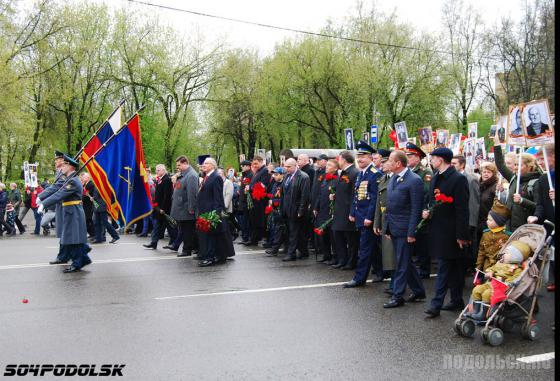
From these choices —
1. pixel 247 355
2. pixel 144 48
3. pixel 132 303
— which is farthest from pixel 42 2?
pixel 247 355

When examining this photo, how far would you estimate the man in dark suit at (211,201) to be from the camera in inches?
460

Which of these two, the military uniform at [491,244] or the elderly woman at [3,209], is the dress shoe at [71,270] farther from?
the elderly woman at [3,209]

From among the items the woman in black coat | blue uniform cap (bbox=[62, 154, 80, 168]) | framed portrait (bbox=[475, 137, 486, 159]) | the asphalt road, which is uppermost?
framed portrait (bbox=[475, 137, 486, 159])

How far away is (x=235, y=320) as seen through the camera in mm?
7188

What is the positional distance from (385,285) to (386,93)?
111 feet

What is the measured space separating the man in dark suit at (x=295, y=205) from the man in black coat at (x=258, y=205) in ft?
5.79

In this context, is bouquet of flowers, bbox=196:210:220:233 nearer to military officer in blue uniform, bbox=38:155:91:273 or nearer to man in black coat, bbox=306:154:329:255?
man in black coat, bbox=306:154:329:255

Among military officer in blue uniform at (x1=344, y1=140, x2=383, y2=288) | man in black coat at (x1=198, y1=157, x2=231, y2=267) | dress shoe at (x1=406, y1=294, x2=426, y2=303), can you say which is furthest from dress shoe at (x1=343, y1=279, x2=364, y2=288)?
man in black coat at (x1=198, y1=157, x2=231, y2=267)

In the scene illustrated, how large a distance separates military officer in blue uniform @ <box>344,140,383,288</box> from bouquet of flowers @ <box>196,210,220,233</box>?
2.85 metres

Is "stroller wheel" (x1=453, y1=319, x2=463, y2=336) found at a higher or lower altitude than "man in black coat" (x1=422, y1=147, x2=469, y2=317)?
lower

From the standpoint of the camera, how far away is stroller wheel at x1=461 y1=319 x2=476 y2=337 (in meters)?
6.27

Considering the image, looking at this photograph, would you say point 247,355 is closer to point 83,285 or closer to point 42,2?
point 83,285

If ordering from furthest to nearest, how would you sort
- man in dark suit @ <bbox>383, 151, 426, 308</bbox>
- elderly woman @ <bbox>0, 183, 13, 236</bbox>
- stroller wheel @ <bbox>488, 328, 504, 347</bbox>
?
elderly woman @ <bbox>0, 183, 13, 236</bbox>, man in dark suit @ <bbox>383, 151, 426, 308</bbox>, stroller wheel @ <bbox>488, 328, 504, 347</bbox>

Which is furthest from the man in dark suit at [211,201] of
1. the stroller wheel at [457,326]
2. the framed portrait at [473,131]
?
the framed portrait at [473,131]
